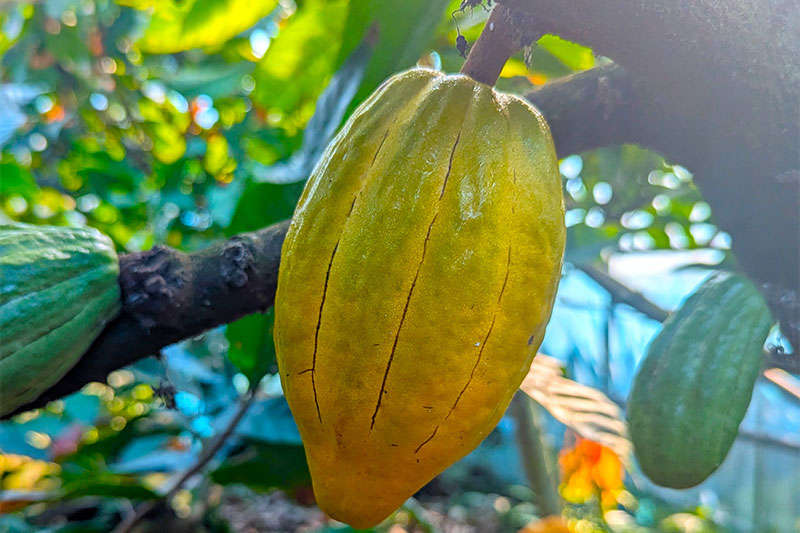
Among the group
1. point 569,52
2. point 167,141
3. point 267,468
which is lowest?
point 267,468

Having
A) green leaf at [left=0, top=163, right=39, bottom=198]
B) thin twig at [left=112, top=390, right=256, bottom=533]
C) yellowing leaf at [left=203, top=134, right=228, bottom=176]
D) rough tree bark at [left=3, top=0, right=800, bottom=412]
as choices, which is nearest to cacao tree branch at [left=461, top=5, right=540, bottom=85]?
Answer: rough tree bark at [left=3, top=0, right=800, bottom=412]

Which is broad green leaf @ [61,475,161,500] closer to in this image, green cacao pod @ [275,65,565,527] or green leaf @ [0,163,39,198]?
green cacao pod @ [275,65,565,527]

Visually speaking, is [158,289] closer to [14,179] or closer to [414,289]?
[414,289]

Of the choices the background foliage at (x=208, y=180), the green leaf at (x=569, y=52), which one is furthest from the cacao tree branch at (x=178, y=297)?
the green leaf at (x=569, y=52)

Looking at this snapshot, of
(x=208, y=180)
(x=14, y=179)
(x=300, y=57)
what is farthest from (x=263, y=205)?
(x=14, y=179)

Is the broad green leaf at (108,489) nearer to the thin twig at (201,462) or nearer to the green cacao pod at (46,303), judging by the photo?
the thin twig at (201,462)
